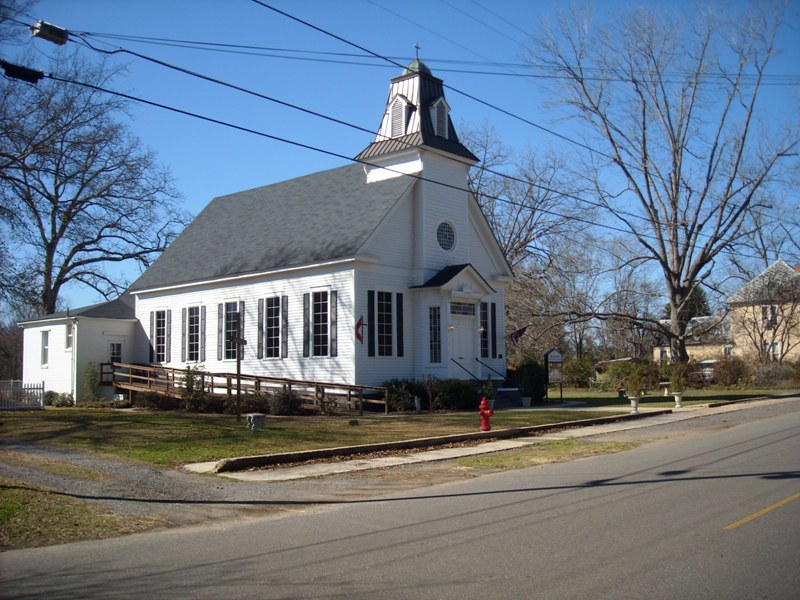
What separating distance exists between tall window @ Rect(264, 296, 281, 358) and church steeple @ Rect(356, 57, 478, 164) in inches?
277

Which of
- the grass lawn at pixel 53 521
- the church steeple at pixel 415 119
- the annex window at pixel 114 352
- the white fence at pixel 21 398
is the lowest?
the grass lawn at pixel 53 521

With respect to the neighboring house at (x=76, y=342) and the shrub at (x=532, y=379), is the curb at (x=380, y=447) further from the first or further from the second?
the neighboring house at (x=76, y=342)

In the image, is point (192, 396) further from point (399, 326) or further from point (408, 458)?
point (408, 458)

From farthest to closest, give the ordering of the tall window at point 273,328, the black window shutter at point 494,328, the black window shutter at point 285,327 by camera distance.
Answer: the black window shutter at point 494,328
the tall window at point 273,328
the black window shutter at point 285,327

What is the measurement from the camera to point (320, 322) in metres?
28.2

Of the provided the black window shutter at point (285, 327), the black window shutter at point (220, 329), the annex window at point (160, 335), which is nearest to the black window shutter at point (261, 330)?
the black window shutter at point (285, 327)

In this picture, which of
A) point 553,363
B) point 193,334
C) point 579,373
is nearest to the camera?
point 553,363

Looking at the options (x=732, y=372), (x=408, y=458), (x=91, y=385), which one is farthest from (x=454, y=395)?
(x=732, y=372)

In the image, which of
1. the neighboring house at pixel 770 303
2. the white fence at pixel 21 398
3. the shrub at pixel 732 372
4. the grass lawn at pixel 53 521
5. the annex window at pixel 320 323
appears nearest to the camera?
the grass lawn at pixel 53 521

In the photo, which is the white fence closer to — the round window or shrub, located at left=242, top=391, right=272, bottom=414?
shrub, located at left=242, top=391, right=272, bottom=414

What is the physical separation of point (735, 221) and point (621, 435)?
27.4 m

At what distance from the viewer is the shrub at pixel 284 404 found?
2509 centimetres

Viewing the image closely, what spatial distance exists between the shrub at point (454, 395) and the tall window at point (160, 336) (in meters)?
14.2

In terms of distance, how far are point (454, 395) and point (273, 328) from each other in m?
7.88
